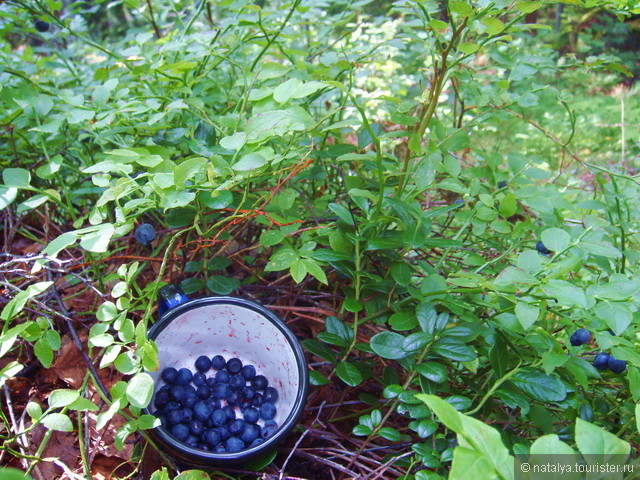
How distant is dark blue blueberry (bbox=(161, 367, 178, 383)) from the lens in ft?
3.20

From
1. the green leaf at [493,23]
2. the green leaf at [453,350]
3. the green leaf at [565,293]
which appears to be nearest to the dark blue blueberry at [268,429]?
the green leaf at [453,350]

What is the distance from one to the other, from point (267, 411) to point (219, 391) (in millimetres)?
115

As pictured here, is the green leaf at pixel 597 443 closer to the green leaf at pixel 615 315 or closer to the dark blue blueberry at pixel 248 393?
the green leaf at pixel 615 315

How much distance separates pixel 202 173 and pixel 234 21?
465mm

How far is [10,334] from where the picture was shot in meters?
0.71

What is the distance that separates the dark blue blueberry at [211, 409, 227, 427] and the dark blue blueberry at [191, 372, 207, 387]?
0.09 metres

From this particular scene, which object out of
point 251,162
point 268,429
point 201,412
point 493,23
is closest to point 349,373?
point 268,429

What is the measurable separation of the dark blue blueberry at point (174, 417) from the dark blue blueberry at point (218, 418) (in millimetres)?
63

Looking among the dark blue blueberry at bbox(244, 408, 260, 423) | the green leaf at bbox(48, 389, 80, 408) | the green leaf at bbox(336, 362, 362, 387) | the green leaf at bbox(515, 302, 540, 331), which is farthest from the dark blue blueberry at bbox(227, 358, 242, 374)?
the green leaf at bbox(515, 302, 540, 331)

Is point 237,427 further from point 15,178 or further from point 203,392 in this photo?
point 15,178

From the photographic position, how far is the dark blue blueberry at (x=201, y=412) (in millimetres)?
923

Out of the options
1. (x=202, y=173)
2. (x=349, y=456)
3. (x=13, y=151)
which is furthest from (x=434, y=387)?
(x=13, y=151)

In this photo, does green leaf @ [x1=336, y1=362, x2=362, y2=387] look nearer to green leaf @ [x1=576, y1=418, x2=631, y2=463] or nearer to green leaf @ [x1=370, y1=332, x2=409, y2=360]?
green leaf @ [x1=370, y1=332, x2=409, y2=360]

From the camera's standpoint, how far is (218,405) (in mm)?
983
